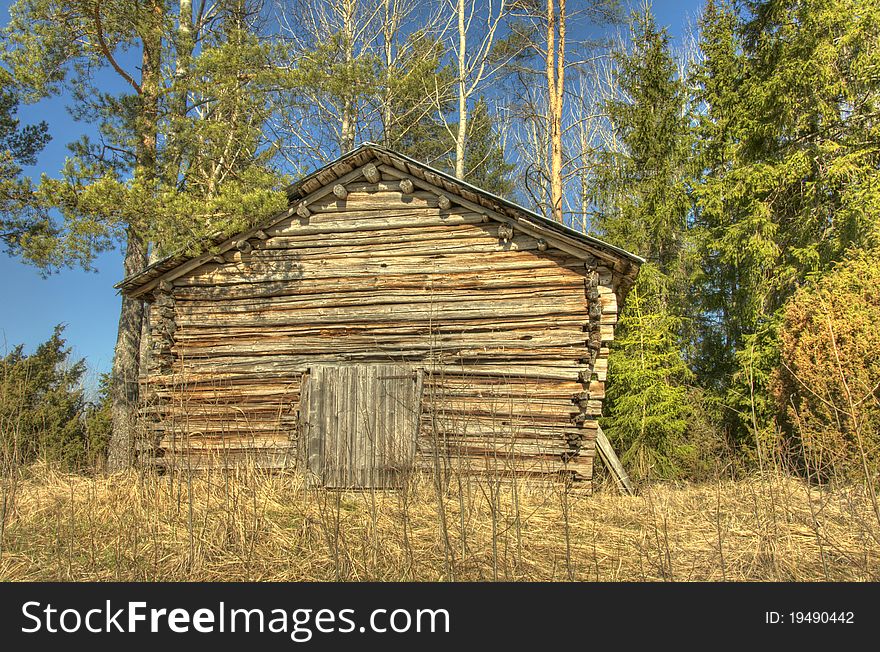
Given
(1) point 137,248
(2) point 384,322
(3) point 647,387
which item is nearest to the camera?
(2) point 384,322

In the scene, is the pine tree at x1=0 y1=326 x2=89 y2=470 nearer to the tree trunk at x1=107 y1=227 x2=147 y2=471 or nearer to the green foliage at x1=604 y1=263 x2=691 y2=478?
the tree trunk at x1=107 y1=227 x2=147 y2=471

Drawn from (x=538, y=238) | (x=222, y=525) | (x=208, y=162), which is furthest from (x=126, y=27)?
(x=222, y=525)

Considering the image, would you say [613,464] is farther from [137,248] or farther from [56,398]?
[56,398]

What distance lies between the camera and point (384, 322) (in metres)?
9.33

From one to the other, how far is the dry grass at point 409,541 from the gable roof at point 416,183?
3801 mm

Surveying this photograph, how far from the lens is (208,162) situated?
12.0 metres

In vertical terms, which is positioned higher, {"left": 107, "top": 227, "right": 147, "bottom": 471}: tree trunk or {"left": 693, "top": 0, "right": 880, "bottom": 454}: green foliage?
{"left": 693, "top": 0, "right": 880, "bottom": 454}: green foliage

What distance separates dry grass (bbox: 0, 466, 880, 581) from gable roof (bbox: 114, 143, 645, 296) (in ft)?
12.5

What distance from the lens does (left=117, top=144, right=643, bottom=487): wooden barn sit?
885 cm

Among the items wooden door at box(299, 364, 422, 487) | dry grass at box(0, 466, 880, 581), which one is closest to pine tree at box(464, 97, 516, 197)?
wooden door at box(299, 364, 422, 487)

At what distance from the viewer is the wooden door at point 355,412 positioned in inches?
353

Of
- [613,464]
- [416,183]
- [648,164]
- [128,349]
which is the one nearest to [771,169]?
[648,164]

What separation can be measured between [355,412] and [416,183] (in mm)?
3973

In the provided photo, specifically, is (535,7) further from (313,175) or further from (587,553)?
(587,553)
